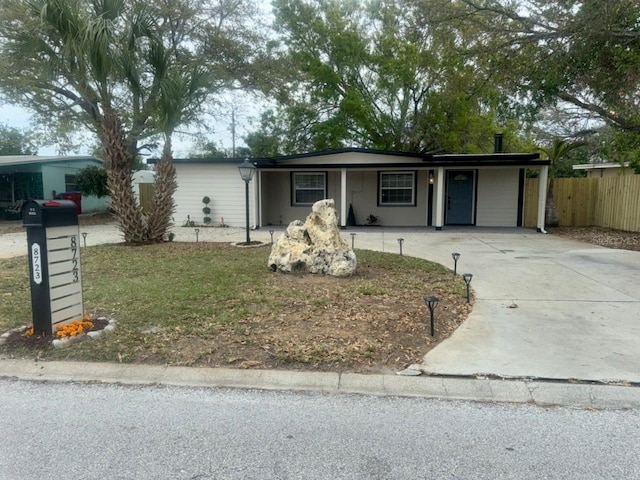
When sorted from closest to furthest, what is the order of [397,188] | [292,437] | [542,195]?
[292,437] → [542,195] → [397,188]

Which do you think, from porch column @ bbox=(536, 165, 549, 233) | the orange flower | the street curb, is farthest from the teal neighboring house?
porch column @ bbox=(536, 165, 549, 233)

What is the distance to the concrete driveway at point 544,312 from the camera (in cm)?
384

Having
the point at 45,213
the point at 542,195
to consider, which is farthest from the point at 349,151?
the point at 45,213

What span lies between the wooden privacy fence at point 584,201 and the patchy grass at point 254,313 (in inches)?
396

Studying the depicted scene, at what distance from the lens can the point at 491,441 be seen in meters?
2.74

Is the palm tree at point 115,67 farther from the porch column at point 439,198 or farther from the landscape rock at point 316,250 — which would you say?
the porch column at point 439,198

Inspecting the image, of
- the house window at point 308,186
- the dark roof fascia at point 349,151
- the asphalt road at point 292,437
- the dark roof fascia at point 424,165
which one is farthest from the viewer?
the house window at point 308,186

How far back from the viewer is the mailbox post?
162 inches

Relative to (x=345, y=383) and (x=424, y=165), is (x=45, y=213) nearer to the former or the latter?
(x=345, y=383)

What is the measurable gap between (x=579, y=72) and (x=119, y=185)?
10.6m

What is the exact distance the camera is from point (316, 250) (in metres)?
7.27

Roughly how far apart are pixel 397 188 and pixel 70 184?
54.9ft

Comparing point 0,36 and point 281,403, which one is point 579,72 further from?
point 0,36

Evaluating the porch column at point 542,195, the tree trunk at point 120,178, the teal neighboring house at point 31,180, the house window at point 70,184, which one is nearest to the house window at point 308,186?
the tree trunk at point 120,178
